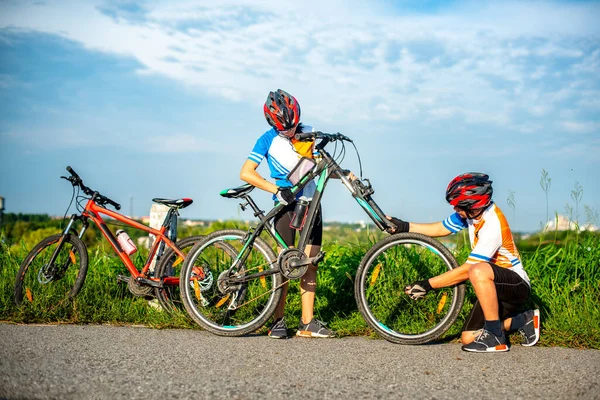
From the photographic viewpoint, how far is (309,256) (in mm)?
5520

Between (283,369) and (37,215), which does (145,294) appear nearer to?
(283,369)

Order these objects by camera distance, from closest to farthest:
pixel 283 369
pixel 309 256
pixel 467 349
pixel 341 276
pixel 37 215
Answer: pixel 283 369
pixel 467 349
pixel 309 256
pixel 341 276
pixel 37 215

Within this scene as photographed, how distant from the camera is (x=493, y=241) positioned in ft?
16.3

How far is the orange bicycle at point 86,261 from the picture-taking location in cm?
598

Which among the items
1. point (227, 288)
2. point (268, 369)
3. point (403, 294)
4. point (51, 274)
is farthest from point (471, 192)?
point (51, 274)

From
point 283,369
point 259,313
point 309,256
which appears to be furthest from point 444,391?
point 259,313

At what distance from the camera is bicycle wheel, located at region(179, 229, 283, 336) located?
542 centimetres

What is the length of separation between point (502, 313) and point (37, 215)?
12.4m

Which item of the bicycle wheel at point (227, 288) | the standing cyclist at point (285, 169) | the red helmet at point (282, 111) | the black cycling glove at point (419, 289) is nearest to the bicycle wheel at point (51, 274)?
the bicycle wheel at point (227, 288)

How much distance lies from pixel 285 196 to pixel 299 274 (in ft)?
2.28

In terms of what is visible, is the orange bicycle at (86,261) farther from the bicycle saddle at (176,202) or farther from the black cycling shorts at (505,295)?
the black cycling shorts at (505,295)

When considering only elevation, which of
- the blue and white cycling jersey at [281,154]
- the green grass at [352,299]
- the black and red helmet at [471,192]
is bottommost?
the green grass at [352,299]

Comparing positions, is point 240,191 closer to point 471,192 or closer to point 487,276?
point 471,192

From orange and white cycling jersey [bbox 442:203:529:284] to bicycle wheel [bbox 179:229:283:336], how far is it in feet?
5.61
